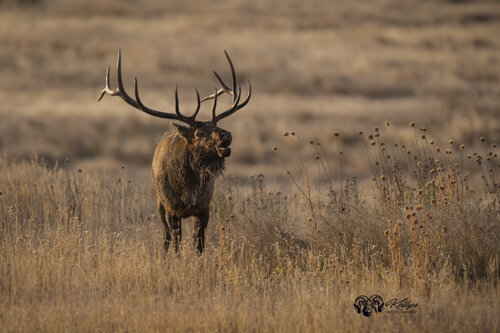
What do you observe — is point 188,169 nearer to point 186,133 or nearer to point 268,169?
point 186,133

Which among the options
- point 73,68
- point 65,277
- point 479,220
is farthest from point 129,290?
point 73,68

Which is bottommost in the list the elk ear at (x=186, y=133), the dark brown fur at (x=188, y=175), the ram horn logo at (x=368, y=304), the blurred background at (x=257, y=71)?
the ram horn logo at (x=368, y=304)

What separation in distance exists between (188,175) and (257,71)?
2670 cm

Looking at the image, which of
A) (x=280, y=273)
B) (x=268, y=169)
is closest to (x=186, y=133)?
(x=280, y=273)

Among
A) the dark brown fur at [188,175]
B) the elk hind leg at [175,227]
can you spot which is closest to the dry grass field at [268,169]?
the elk hind leg at [175,227]

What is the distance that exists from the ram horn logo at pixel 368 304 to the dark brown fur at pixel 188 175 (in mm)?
2277

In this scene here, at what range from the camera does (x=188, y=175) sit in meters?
8.03

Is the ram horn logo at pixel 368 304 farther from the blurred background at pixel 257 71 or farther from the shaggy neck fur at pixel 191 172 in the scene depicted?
the blurred background at pixel 257 71

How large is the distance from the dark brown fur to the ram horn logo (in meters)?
2.28

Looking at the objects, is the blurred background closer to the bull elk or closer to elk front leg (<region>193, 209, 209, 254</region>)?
the bull elk

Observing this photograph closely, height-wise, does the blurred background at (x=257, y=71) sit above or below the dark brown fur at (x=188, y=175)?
above

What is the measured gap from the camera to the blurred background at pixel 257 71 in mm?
20984

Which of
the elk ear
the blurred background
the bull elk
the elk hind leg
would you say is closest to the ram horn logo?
the bull elk

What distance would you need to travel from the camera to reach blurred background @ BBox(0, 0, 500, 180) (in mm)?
20984
